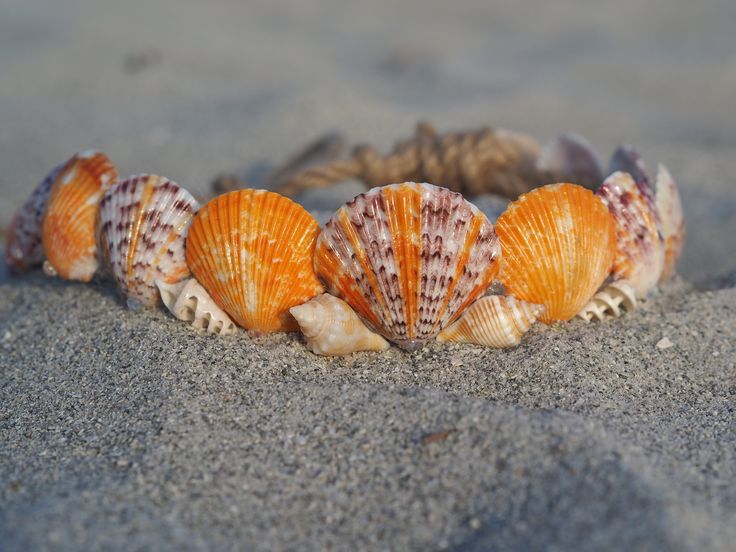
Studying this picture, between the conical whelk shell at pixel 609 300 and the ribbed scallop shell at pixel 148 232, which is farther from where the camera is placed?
the conical whelk shell at pixel 609 300

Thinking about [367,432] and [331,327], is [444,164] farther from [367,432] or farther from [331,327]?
[367,432]

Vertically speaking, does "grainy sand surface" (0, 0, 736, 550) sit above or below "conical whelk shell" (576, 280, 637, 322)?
below

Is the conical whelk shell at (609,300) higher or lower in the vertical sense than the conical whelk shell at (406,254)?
lower

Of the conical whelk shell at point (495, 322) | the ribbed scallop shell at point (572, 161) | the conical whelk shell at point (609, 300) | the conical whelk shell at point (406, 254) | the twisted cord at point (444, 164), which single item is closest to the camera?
the conical whelk shell at point (406, 254)

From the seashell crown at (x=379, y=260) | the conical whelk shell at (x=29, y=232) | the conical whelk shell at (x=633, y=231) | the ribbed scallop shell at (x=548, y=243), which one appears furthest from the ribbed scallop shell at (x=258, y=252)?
the conical whelk shell at (x=633, y=231)

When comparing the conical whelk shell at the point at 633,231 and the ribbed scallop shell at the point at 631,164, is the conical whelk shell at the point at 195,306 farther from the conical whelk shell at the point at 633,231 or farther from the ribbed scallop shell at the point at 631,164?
the ribbed scallop shell at the point at 631,164

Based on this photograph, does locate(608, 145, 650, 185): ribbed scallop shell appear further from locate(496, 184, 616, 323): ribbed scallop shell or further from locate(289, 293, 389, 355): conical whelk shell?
locate(289, 293, 389, 355): conical whelk shell

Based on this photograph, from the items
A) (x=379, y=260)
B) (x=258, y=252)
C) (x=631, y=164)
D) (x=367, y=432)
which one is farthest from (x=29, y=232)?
(x=631, y=164)

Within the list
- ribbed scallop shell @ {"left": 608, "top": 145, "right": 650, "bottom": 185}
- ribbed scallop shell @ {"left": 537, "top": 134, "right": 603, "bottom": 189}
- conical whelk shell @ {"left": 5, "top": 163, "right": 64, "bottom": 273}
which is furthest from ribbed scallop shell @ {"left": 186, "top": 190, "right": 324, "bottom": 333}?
ribbed scallop shell @ {"left": 537, "top": 134, "right": 603, "bottom": 189}
